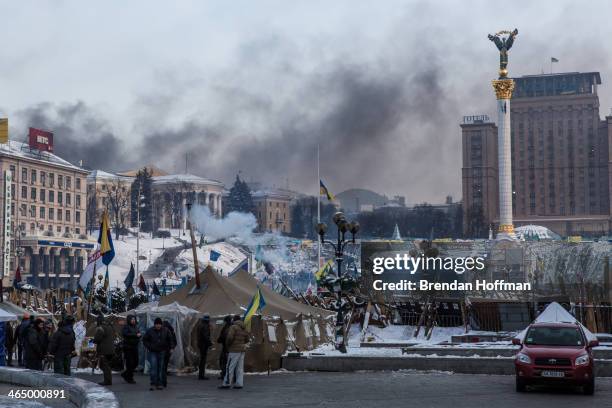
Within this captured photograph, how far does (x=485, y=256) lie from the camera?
4178 centimetres

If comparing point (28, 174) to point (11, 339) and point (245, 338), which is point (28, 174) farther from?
point (245, 338)

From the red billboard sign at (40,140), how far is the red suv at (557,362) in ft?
357

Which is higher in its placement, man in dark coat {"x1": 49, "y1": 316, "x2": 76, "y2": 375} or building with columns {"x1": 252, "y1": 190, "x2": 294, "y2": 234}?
building with columns {"x1": 252, "y1": 190, "x2": 294, "y2": 234}

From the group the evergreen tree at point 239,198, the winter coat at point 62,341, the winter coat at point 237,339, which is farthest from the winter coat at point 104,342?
the evergreen tree at point 239,198

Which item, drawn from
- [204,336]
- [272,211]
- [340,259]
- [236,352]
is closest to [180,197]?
[272,211]

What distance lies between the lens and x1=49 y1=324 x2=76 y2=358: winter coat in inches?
846

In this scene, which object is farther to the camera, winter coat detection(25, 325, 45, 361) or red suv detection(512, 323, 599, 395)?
Result: winter coat detection(25, 325, 45, 361)

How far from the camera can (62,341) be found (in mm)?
21516

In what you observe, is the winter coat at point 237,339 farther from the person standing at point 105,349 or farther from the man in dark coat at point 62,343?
the man in dark coat at point 62,343

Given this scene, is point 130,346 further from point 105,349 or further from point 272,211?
point 272,211

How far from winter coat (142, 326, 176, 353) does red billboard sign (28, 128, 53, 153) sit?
105 meters

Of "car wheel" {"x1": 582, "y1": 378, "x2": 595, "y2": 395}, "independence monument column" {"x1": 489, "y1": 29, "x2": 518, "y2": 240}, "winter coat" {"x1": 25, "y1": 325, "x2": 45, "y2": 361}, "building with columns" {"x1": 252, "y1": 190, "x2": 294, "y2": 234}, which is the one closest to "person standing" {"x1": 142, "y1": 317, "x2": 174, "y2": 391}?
"winter coat" {"x1": 25, "y1": 325, "x2": 45, "y2": 361}

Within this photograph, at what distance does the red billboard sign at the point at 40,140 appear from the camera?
396 feet

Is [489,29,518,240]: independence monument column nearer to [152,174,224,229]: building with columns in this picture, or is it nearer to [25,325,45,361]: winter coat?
[25,325,45,361]: winter coat
